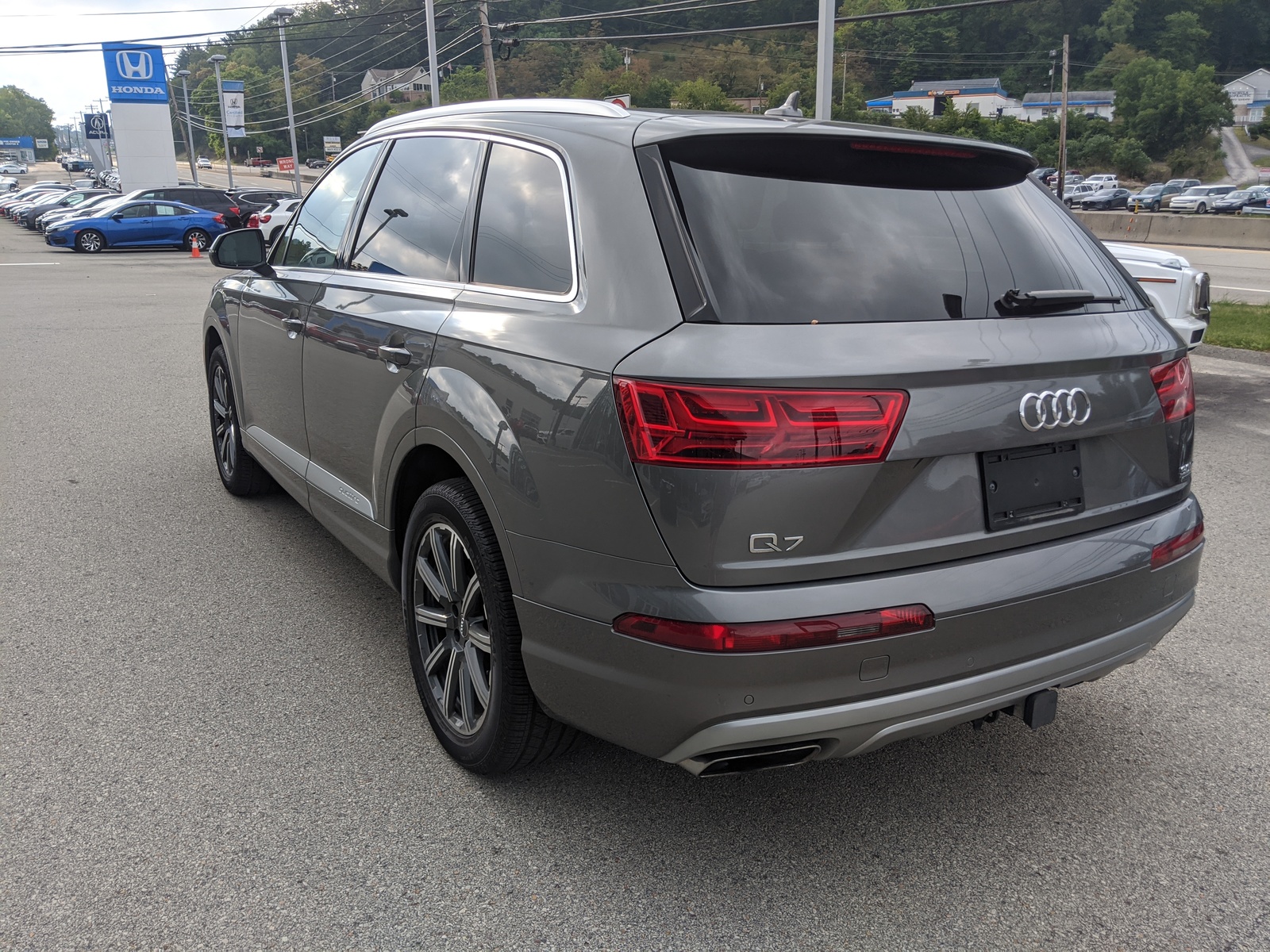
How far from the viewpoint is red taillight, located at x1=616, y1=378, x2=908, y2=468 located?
222 cm

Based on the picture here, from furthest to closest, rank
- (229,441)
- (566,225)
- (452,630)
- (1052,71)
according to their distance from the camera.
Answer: (1052,71), (229,441), (452,630), (566,225)

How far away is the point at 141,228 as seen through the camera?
30.6 metres

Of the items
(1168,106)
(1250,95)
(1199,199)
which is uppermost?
(1250,95)

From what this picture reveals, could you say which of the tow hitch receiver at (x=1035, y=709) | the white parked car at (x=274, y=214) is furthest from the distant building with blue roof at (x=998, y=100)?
the tow hitch receiver at (x=1035, y=709)

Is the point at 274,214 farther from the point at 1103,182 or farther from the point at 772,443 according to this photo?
the point at 1103,182

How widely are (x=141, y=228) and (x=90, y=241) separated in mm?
1427

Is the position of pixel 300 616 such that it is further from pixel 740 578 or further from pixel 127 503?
pixel 740 578

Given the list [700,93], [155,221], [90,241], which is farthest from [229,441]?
[700,93]

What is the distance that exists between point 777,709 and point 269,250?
12.6 ft

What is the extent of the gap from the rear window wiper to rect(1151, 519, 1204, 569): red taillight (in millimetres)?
674

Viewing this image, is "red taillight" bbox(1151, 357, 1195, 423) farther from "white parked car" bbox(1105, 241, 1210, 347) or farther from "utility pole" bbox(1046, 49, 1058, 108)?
"utility pole" bbox(1046, 49, 1058, 108)

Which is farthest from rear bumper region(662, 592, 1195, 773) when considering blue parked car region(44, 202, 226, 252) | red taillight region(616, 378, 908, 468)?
blue parked car region(44, 202, 226, 252)

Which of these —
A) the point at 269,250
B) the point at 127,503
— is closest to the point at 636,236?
the point at 269,250

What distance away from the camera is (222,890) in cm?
261
